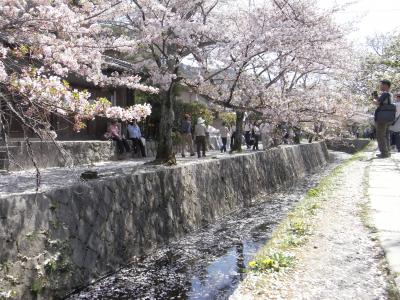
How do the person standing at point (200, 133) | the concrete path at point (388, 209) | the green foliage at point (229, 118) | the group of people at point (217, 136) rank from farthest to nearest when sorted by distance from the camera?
the green foliage at point (229, 118) < the group of people at point (217, 136) < the person standing at point (200, 133) < the concrete path at point (388, 209)

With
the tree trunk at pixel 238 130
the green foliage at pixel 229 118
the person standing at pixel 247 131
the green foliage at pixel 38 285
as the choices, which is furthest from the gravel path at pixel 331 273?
the green foliage at pixel 229 118

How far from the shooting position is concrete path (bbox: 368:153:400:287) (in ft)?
15.7

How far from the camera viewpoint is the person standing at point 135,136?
18.5 m

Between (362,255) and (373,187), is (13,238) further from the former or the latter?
(373,187)

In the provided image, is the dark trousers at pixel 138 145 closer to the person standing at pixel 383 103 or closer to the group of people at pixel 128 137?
the group of people at pixel 128 137

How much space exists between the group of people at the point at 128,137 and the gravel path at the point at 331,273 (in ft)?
41.6

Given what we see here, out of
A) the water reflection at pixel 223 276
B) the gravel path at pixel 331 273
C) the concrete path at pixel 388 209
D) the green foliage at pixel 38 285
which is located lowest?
the water reflection at pixel 223 276

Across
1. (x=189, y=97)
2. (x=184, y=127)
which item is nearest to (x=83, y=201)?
(x=184, y=127)

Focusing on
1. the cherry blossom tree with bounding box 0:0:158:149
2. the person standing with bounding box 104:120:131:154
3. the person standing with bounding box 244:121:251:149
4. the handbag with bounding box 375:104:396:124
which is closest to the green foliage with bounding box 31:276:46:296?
the cherry blossom tree with bounding box 0:0:158:149

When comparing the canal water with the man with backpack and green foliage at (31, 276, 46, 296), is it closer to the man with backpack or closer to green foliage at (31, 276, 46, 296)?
green foliage at (31, 276, 46, 296)

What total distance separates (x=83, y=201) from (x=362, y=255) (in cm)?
443

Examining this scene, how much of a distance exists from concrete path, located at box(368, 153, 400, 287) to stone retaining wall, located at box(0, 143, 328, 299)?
13.7 ft

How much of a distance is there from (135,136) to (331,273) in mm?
14770

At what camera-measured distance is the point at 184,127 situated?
1962cm
